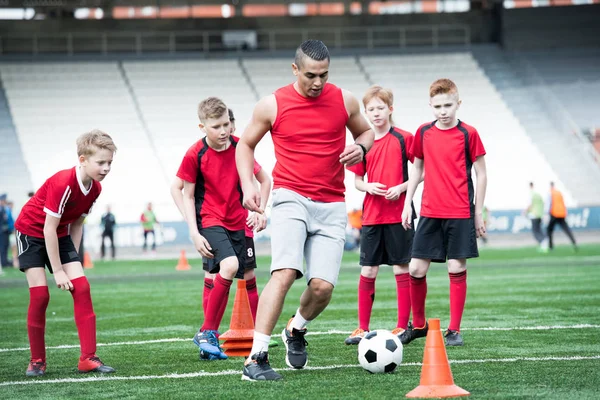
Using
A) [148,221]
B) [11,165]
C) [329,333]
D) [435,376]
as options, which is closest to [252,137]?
[435,376]

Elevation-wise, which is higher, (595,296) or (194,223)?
(194,223)

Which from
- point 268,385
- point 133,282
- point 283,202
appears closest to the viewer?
point 268,385

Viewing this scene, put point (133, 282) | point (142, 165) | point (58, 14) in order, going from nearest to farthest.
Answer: point (133, 282), point (142, 165), point (58, 14)

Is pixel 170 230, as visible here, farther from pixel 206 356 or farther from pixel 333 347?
pixel 206 356

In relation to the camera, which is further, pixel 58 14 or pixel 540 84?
pixel 58 14

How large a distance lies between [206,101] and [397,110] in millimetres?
30442

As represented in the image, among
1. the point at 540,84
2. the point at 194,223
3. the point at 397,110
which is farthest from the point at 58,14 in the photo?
the point at 194,223

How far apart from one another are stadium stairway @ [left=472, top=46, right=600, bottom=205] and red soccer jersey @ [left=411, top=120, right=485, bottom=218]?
2672 centimetres

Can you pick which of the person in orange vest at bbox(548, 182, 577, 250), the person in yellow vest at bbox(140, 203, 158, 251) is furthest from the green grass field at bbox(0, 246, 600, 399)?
the person in yellow vest at bbox(140, 203, 158, 251)

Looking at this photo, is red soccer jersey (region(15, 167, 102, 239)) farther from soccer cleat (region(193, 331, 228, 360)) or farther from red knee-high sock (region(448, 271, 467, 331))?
red knee-high sock (region(448, 271, 467, 331))

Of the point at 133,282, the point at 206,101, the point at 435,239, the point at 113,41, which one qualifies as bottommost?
the point at 133,282

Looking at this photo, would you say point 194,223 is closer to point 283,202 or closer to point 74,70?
point 283,202

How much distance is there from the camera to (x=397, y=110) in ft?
124

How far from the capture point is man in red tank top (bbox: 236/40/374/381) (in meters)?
6.46
